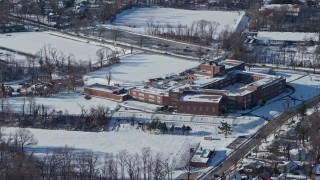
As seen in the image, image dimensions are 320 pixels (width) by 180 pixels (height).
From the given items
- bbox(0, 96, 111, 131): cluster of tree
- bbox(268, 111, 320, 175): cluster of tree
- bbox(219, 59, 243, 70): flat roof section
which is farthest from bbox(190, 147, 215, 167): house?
bbox(219, 59, 243, 70): flat roof section

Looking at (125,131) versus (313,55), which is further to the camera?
(313,55)

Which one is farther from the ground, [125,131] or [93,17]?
[93,17]

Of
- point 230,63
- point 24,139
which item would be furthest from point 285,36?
point 24,139

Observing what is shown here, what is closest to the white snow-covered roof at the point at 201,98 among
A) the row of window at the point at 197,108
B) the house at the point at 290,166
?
the row of window at the point at 197,108

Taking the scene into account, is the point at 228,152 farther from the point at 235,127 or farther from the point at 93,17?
the point at 93,17

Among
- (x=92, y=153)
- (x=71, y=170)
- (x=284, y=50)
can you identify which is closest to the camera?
(x=71, y=170)

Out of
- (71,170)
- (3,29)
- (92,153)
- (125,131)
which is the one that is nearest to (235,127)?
(125,131)

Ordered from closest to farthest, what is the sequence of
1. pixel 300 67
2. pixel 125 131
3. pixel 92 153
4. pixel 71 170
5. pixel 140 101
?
pixel 71 170, pixel 92 153, pixel 125 131, pixel 140 101, pixel 300 67

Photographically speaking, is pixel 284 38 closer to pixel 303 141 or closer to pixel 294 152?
pixel 303 141
